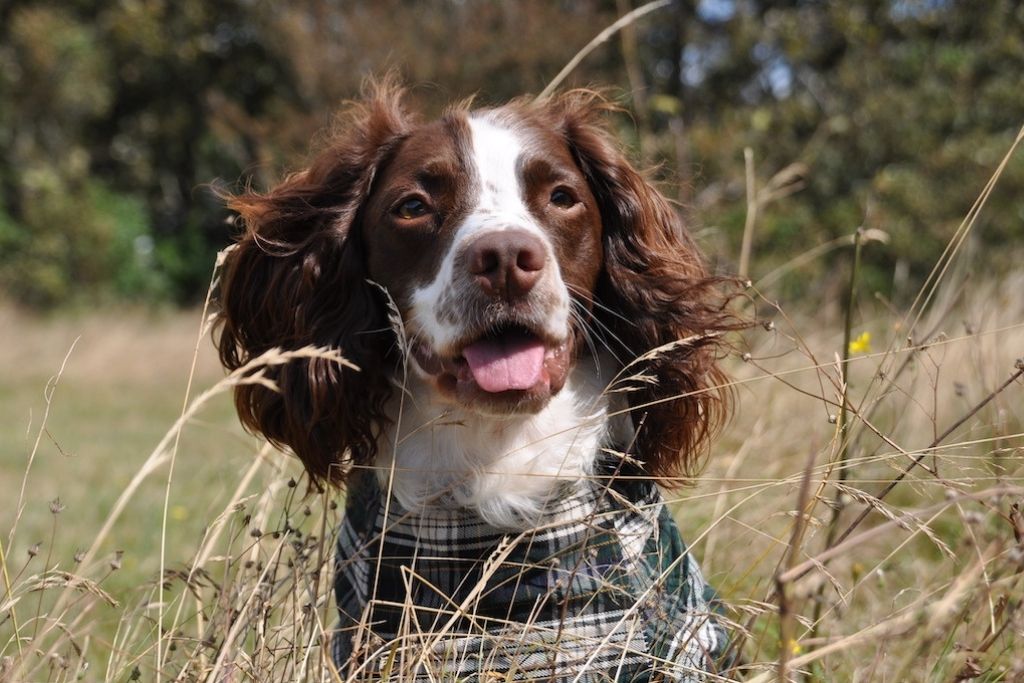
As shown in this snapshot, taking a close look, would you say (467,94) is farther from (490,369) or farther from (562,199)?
(490,369)

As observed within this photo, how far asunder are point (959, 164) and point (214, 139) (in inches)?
472

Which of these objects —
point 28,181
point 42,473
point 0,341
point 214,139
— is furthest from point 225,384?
point 214,139

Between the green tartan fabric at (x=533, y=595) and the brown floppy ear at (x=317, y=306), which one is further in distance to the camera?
the brown floppy ear at (x=317, y=306)

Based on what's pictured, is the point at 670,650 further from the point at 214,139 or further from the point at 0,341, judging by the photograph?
the point at 214,139

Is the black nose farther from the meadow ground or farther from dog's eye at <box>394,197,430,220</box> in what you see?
the meadow ground

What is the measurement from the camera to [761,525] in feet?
8.58

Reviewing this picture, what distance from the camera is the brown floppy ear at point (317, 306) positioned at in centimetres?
242

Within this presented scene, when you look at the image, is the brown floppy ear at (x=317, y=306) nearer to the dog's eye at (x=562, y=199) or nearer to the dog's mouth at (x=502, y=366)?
the dog's mouth at (x=502, y=366)

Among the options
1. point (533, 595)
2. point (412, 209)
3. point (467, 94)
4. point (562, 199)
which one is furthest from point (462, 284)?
point (467, 94)

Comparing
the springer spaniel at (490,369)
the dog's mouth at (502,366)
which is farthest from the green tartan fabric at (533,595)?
the dog's mouth at (502,366)

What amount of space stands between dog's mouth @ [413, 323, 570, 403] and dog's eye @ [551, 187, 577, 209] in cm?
38

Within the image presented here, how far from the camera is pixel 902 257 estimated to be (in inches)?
446

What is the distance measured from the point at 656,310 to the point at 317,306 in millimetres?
797

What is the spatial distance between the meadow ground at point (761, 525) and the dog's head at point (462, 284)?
18cm
